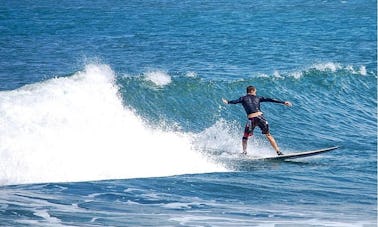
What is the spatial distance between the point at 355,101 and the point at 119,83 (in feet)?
25.5

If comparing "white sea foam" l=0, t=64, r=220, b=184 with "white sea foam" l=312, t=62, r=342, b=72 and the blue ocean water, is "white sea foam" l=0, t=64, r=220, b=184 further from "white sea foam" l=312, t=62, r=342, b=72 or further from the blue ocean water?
"white sea foam" l=312, t=62, r=342, b=72

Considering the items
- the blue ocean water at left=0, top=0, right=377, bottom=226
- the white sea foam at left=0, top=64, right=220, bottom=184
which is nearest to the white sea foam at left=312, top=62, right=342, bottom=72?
the blue ocean water at left=0, top=0, right=377, bottom=226

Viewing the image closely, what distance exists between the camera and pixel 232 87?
1030 inches

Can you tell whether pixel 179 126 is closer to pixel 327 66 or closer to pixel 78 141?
pixel 78 141

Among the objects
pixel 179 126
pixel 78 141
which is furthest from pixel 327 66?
pixel 78 141

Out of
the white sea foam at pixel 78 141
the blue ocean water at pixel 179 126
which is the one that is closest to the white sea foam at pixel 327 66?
the blue ocean water at pixel 179 126

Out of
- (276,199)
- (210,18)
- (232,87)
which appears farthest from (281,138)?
(210,18)

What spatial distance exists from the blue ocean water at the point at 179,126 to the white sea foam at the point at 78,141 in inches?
1.5

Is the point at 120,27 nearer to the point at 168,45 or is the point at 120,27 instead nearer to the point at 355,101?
the point at 168,45

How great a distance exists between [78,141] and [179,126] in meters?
5.32

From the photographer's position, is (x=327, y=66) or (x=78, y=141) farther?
(x=327, y=66)

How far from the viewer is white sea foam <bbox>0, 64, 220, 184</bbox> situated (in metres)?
15.2

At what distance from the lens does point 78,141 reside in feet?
55.7

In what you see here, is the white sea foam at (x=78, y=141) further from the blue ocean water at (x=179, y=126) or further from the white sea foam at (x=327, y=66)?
the white sea foam at (x=327, y=66)
